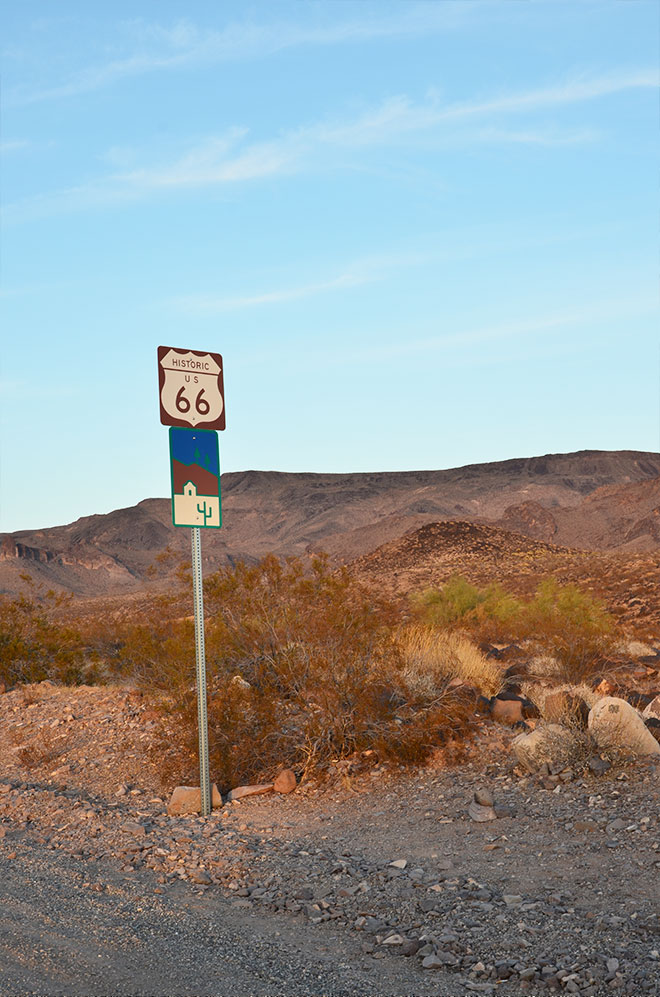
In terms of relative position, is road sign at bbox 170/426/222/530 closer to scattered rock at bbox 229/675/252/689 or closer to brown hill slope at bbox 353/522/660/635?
scattered rock at bbox 229/675/252/689

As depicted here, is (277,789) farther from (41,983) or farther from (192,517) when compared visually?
(41,983)

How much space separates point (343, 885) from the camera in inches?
240

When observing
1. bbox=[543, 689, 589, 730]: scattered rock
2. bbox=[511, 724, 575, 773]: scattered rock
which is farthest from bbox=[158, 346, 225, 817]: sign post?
bbox=[543, 689, 589, 730]: scattered rock

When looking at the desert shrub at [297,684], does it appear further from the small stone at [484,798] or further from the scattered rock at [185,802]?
the small stone at [484,798]

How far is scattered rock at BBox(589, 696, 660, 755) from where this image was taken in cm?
827

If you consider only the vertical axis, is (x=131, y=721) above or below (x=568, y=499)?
below

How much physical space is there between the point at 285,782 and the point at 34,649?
9888mm

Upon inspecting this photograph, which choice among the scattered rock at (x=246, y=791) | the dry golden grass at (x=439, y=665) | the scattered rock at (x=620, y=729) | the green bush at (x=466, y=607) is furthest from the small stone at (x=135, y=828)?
the green bush at (x=466, y=607)

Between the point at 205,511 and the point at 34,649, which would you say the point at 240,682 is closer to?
the point at 205,511

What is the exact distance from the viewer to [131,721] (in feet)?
36.8

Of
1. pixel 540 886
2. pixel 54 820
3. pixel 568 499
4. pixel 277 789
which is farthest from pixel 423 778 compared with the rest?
pixel 568 499

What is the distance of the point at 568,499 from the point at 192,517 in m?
86.8

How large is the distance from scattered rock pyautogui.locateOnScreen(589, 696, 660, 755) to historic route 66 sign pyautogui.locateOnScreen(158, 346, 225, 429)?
428 centimetres

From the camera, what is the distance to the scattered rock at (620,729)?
8.27 metres
